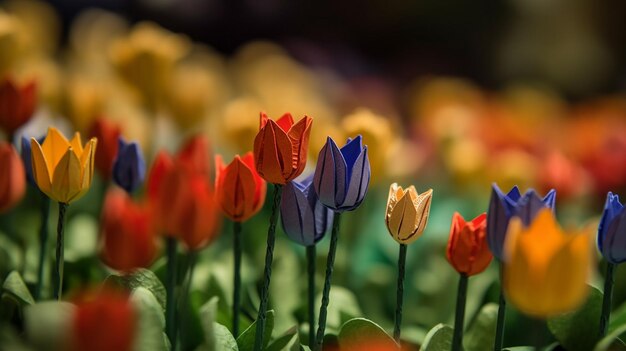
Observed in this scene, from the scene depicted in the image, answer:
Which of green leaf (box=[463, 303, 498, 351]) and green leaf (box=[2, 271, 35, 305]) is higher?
green leaf (box=[2, 271, 35, 305])

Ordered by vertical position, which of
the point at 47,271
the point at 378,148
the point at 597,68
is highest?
the point at 597,68

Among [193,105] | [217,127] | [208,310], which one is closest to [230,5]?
[217,127]

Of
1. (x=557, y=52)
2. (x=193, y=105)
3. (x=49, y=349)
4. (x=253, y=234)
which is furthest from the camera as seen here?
(x=557, y=52)

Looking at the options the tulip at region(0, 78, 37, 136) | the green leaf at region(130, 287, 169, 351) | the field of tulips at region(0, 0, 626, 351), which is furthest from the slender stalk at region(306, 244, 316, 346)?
the tulip at region(0, 78, 37, 136)

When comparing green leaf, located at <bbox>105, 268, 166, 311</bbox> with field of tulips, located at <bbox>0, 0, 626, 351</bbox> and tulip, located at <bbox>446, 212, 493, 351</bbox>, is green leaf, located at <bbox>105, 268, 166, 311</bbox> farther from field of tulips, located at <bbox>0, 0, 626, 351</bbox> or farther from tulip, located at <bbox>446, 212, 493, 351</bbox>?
tulip, located at <bbox>446, 212, 493, 351</bbox>

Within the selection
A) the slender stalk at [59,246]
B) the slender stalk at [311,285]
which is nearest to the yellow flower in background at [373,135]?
the slender stalk at [311,285]

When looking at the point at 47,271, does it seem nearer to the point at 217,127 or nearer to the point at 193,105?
the point at 193,105

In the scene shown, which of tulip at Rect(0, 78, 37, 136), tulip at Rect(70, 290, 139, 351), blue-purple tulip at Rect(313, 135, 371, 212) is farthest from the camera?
tulip at Rect(0, 78, 37, 136)
